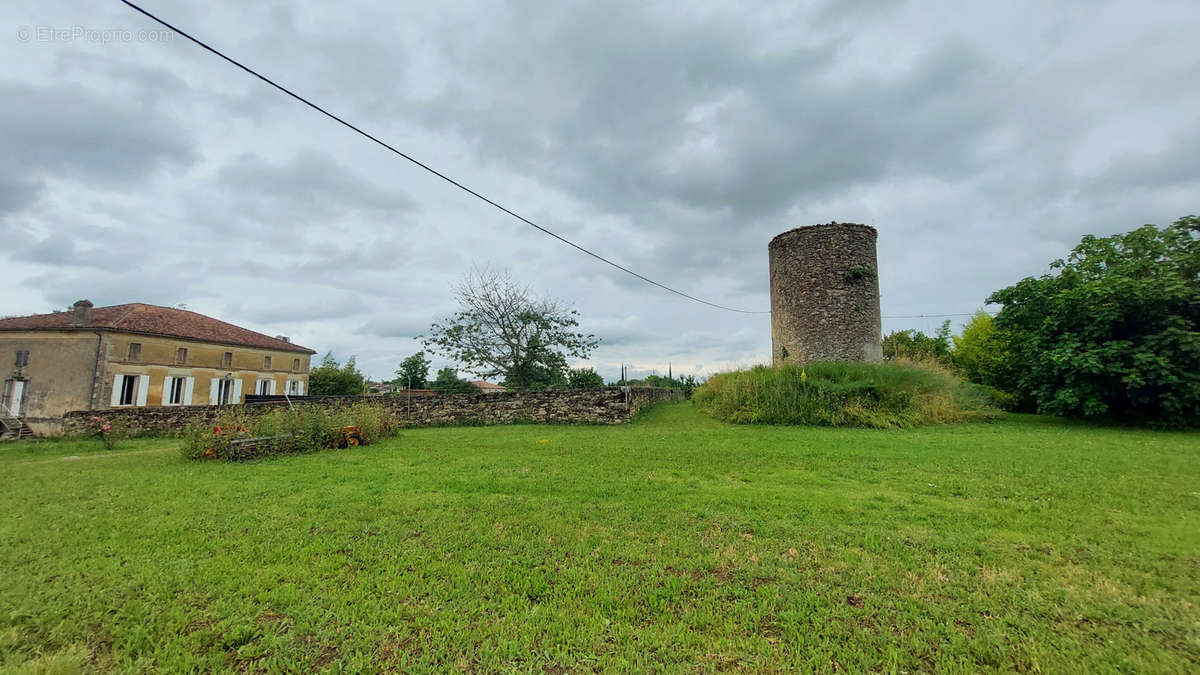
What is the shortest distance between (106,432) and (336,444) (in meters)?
6.61

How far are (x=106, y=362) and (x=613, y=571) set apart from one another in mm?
28190

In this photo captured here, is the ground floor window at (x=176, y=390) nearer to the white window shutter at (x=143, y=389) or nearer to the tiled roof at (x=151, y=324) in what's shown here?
the white window shutter at (x=143, y=389)

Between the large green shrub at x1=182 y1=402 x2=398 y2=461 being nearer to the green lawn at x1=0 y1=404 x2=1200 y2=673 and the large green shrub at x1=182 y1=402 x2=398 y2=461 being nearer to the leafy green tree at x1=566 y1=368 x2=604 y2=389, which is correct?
the green lawn at x1=0 y1=404 x2=1200 y2=673

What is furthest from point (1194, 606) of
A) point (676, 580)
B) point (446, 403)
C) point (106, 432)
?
point (106, 432)

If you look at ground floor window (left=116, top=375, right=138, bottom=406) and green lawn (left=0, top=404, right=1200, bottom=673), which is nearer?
green lawn (left=0, top=404, right=1200, bottom=673)

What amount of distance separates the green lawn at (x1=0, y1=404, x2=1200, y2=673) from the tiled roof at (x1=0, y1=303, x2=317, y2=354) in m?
21.9

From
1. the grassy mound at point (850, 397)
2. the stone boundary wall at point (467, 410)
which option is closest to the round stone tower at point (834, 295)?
the grassy mound at point (850, 397)

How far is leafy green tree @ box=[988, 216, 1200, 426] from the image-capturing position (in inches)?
413

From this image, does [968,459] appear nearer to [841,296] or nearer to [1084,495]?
[1084,495]

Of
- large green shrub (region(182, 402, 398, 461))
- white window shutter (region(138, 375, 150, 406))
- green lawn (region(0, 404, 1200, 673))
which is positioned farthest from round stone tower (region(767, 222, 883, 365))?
white window shutter (region(138, 375, 150, 406))

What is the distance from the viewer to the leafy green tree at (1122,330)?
10.5 meters

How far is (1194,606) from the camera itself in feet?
7.56

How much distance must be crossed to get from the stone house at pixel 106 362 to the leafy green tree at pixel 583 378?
18.9 m

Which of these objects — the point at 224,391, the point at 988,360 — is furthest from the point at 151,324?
the point at 988,360
